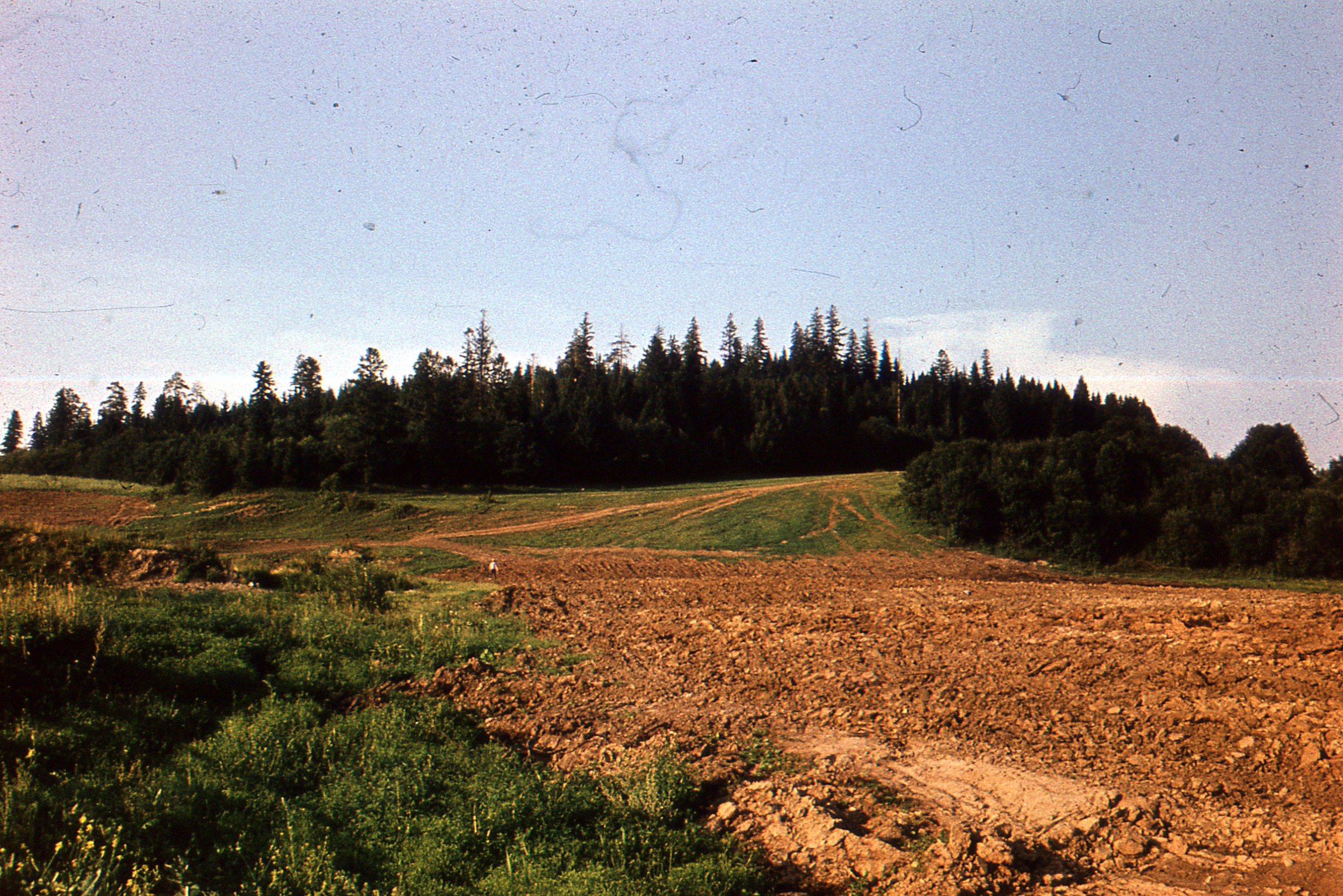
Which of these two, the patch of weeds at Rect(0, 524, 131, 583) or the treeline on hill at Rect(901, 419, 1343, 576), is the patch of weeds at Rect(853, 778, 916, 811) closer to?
the patch of weeds at Rect(0, 524, 131, 583)

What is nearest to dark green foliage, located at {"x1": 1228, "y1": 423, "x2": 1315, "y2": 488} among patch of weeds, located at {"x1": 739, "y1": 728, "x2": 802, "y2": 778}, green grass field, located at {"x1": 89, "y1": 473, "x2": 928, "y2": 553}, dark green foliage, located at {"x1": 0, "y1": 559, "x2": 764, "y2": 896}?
green grass field, located at {"x1": 89, "y1": 473, "x2": 928, "y2": 553}

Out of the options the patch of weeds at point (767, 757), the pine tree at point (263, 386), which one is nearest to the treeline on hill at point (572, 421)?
the pine tree at point (263, 386)

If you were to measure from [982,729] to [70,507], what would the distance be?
47092 mm

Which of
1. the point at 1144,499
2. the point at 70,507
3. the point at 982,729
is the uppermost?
the point at 1144,499

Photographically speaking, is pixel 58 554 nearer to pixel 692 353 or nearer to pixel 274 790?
pixel 274 790

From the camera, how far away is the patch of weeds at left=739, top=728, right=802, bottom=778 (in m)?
7.21

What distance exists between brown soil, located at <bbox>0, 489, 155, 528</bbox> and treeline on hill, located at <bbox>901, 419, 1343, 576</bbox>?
127 feet

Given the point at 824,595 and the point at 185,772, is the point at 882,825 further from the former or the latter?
the point at 824,595

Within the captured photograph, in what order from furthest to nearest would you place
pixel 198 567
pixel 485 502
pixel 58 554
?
pixel 485 502, pixel 198 567, pixel 58 554

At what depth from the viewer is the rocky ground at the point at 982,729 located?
5492mm

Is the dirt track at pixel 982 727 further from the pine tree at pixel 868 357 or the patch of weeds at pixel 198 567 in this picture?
the pine tree at pixel 868 357

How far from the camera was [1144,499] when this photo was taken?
2748 cm

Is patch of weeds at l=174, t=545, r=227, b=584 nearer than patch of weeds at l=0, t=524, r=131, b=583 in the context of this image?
No

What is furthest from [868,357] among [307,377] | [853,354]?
[307,377]
